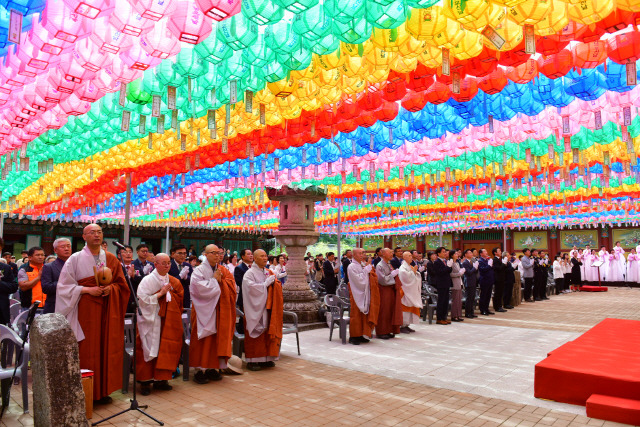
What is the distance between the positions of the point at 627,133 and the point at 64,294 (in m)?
8.89

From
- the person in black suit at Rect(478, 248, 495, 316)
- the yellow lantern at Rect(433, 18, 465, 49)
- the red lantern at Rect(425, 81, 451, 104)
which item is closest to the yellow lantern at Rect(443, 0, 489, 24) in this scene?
the yellow lantern at Rect(433, 18, 465, 49)

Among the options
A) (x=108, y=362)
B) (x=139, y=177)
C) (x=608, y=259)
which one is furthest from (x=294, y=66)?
(x=608, y=259)

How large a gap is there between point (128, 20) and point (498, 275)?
A: 36.7 ft

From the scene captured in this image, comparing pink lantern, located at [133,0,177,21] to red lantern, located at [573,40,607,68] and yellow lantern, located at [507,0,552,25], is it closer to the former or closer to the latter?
yellow lantern, located at [507,0,552,25]

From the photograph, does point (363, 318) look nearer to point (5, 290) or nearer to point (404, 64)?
point (404, 64)

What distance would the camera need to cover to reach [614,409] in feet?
13.3

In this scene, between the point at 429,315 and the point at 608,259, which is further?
the point at 608,259

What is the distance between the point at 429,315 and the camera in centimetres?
1047

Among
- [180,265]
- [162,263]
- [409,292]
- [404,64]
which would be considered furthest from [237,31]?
[409,292]

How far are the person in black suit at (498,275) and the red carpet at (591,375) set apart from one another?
21.7 ft

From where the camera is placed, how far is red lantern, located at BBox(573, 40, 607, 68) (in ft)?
16.8

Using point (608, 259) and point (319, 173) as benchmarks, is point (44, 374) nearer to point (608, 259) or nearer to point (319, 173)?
point (319, 173)

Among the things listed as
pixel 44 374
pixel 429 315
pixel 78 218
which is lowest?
pixel 429 315

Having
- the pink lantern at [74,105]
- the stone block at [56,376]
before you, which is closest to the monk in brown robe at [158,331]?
the stone block at [56,376]
